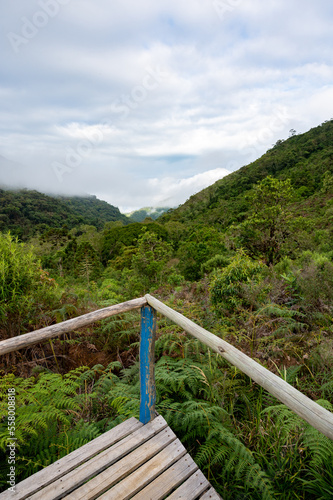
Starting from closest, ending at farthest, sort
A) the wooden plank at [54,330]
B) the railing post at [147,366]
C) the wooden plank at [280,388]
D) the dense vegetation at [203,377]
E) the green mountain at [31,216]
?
1. the wooden plank at [280,388]
2. the wooden plank at [54,330]
3. the dense vegetation at [203,377]
4. the railing post at [147,366]
5. the green mountain at [31,216]

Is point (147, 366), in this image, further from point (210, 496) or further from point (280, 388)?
point (280, 388)

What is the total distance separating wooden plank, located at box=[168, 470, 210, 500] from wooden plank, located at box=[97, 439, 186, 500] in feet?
0.48

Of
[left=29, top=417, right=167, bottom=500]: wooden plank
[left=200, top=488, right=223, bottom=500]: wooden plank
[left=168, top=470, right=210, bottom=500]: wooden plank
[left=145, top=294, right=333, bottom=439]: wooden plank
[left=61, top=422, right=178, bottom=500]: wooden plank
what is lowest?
[left=200, top=488, right=223, bottom=500]: wooden plank

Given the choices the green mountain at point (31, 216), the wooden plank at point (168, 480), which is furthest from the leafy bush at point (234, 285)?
the green mountain at point (31, 216)

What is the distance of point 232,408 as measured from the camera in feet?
7.81

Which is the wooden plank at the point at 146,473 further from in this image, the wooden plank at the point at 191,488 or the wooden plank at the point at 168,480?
the wooden plank at the point at 191,488

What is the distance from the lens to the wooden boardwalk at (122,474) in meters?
1.50

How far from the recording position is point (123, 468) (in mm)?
1650

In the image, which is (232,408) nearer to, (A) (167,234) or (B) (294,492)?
(B) (294,492)

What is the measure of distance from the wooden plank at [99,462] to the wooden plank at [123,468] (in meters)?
0.03

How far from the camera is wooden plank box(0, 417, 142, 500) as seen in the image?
4.89 feet

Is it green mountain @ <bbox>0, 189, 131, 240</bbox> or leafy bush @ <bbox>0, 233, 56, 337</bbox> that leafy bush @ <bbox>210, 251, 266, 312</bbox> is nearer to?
leafy bush @ <bbox>0, 233, 56, 337</bbox>

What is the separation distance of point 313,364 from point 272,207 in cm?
849

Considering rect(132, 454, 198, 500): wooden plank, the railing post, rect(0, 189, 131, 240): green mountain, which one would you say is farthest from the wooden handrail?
rect(0, 189, 131, 240): green mountain
